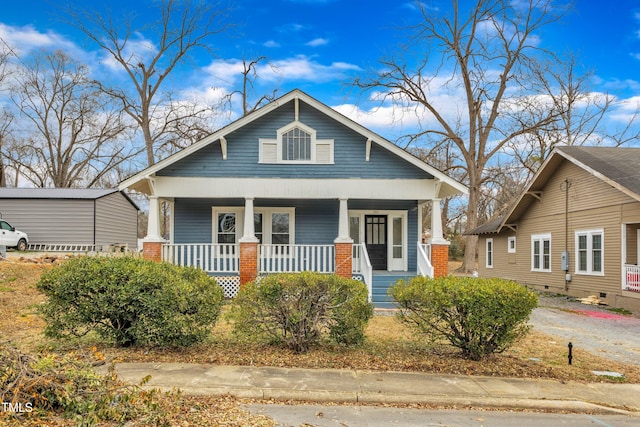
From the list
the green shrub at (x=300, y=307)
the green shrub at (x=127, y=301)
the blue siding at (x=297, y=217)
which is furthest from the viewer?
the blue siding at (x=297, y=217)

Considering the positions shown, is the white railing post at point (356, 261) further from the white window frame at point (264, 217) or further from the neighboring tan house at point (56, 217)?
the neighboring tan house at point (56, 217)

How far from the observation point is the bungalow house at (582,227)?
15812mm

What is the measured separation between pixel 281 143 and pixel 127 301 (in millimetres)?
8882

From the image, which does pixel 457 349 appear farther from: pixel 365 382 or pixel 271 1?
pixel 271 1

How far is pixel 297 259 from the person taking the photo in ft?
49.8

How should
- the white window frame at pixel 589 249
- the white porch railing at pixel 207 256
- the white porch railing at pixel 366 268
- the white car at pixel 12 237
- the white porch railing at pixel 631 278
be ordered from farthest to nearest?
the white car at pixel 12 237
the white window frame at pixel 589 249
the white porch railing at pixel 631 278
the white porch railing at pixel 207 256
the white porch railing at pixel 366 268

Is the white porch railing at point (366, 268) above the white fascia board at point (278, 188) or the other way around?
the other way around

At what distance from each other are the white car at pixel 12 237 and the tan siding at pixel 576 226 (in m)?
24.1

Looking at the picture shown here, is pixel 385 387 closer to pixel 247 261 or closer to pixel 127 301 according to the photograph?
pixel 127 301

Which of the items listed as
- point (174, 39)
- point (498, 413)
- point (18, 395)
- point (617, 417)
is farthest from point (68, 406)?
point (174, 39)

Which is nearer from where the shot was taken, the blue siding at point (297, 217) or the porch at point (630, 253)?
the porch at point (630, 253)

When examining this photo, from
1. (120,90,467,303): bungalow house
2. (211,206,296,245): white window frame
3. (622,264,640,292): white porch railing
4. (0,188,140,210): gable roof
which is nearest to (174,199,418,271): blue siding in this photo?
(211,206,296,245): white window frame

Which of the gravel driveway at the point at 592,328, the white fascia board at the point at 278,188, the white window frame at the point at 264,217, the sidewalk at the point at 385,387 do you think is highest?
the white fascia board at the point at 278,188

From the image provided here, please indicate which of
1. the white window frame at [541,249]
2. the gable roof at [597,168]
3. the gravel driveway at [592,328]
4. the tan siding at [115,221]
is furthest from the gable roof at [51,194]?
the gravel driveway at [592,328]
